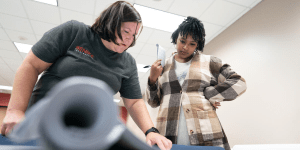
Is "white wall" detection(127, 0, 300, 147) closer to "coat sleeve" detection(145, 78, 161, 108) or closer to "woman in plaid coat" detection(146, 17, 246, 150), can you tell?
"coat sleeve" detection(145, 78, 161, 108)

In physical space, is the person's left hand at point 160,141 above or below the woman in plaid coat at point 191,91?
above

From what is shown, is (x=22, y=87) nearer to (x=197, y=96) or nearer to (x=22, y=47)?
(x=197, y=96)

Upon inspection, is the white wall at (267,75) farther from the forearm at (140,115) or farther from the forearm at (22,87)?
the forearm at (22,87)

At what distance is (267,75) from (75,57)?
2.72 metres

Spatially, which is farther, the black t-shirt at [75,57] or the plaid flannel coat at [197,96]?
the plaid flannel coat at [197,96]

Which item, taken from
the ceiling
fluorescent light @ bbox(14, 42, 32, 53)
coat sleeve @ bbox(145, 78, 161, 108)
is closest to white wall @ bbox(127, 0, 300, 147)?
the ceiling

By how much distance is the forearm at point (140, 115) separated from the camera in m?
0.68

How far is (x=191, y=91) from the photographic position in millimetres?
1188

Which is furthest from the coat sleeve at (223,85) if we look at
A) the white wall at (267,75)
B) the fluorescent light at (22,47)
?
the fluorescent light at (22,47)

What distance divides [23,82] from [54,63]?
0.17 meters

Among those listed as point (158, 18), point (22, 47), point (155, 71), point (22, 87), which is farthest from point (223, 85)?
point (22, 47)

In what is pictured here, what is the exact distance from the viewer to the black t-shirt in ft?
1.96

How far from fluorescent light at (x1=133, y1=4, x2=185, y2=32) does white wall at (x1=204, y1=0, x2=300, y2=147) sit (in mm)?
1228

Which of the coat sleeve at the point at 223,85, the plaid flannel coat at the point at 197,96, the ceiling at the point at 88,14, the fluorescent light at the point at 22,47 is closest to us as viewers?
the plaid flannel coat at the point at 197,96
